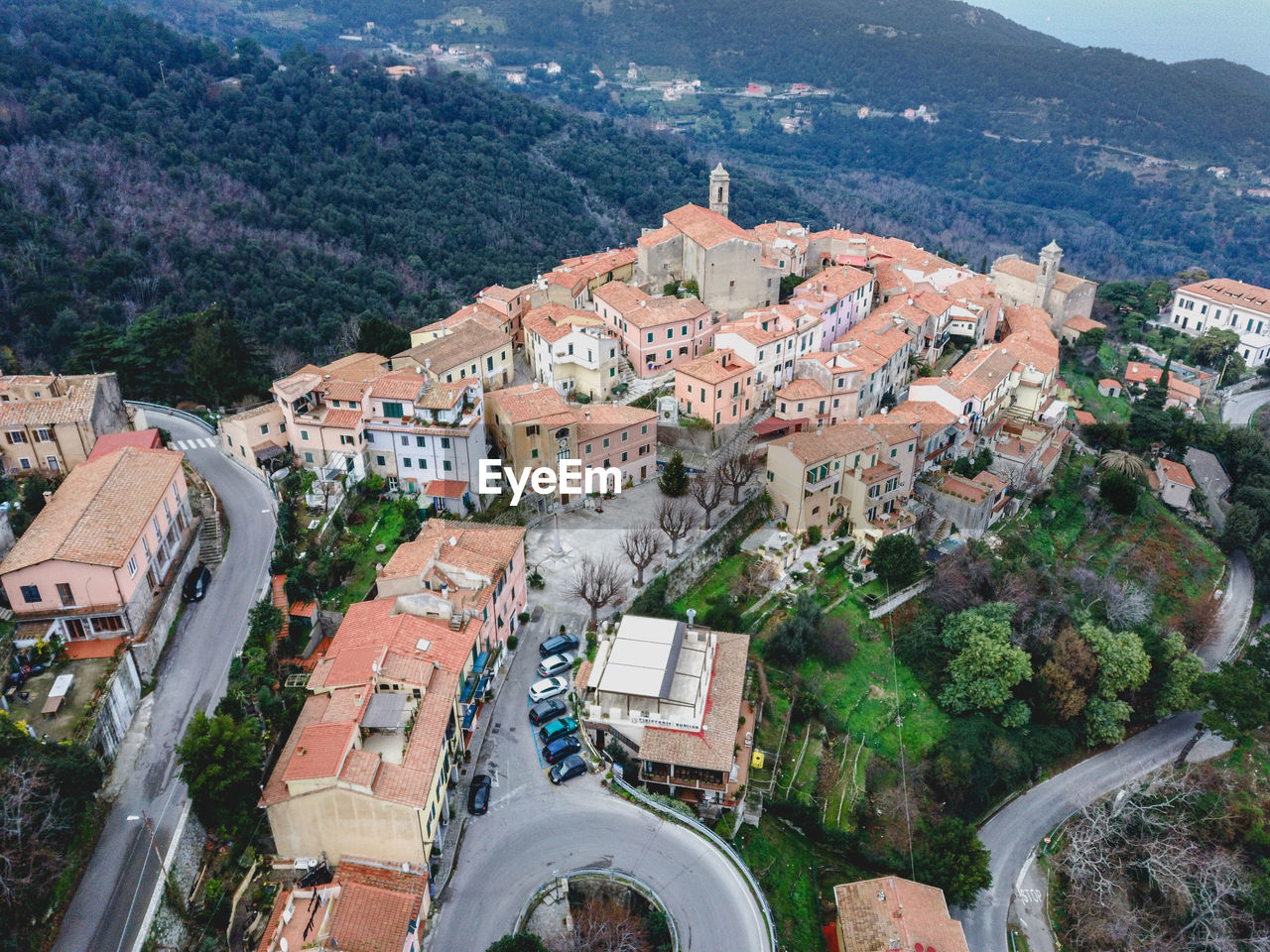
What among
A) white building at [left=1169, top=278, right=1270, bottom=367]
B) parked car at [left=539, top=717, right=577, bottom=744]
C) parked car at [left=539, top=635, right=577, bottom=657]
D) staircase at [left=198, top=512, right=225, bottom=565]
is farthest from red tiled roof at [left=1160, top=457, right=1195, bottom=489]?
staircase at [left=198, top=512, right=225, bottom=565]

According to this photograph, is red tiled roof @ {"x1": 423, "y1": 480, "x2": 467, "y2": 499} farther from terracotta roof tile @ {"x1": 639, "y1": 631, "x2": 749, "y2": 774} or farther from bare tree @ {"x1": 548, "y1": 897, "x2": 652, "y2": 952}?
bare tree @ {"x1": 548, "y1": 897, "x2": 652, "y2": 952}

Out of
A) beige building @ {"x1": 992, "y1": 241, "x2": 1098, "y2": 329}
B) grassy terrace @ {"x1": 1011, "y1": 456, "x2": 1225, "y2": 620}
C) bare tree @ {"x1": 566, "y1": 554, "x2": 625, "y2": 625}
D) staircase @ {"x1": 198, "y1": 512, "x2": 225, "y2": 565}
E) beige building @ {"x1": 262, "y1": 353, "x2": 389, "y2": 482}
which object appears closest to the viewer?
staircase @ {"x1": 198, "y1": 512, "x2": 225, "y2": 565}

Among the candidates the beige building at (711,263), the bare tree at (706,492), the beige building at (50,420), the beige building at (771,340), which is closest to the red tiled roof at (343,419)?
the beige building at (50,420)

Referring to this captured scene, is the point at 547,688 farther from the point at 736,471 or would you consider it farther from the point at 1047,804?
the point at 1047,804

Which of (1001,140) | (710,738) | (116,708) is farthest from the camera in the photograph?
(1001,140)

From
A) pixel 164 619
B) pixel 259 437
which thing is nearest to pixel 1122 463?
pixel 259 437

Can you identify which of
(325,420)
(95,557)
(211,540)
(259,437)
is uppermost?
(95,557)

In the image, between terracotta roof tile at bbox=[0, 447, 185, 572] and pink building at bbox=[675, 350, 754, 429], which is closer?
terracotta roof tile at bbox=[0, 447, 185, 572]

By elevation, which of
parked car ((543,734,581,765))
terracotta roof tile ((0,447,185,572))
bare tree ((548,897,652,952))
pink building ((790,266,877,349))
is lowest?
bare tree ((548,897,652,952))
